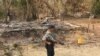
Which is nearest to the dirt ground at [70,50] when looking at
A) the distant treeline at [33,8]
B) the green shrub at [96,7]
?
the green shrub at [96,7]

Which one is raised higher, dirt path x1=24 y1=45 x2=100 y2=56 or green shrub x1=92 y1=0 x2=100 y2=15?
→ green shrub x1=92 y1=0 x2=100 y2=15

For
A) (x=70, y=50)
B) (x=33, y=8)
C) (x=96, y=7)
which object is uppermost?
(x=33, y=8)

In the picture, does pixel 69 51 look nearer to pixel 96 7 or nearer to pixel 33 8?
pixel 33 8

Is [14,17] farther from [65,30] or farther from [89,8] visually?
[65,30]

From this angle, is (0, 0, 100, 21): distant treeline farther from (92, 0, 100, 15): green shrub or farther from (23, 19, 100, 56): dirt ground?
(23, 19, 100, 56): dirt ground

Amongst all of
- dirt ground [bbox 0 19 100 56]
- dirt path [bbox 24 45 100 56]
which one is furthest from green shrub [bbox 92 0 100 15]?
dirt path [bbox 24 45 100 56]

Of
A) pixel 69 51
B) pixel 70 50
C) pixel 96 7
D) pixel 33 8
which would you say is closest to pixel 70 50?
pixel 70 50

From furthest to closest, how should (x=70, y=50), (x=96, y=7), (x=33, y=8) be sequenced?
(x=96, y=7), (x=33, y=8), (x=70, y=50)

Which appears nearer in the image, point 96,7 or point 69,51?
point 69,51

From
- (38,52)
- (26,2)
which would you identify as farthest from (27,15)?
(38,52)

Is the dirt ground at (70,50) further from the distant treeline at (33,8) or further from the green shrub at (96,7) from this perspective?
the distant treeline at (33,8)

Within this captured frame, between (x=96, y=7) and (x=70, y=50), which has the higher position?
(x=96, y=7)

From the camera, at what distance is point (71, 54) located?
14.2 m

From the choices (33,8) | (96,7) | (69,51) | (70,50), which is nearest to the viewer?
(69,51)
